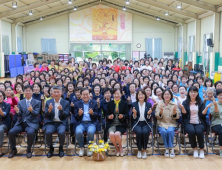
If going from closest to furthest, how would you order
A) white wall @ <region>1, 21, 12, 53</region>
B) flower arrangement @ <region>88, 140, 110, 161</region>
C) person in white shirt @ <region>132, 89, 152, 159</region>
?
1. flower arrangement @ <region>88, 140, 110, 161</region>
2. person in white shirt @ <region>132, 89, 152, 159</region>
3. white wall @ <region>1, 21, 12, 53</region>

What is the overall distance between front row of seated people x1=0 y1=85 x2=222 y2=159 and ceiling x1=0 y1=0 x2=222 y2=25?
8.10m

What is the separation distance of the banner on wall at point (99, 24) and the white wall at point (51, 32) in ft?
1.96

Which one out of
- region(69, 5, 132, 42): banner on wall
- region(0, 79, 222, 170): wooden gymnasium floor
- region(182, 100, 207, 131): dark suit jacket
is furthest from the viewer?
region(69, 5, 132, 42): banner on wall

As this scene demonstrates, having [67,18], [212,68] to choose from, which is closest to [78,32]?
[67,18]

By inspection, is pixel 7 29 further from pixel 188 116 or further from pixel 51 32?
pixel 188 116

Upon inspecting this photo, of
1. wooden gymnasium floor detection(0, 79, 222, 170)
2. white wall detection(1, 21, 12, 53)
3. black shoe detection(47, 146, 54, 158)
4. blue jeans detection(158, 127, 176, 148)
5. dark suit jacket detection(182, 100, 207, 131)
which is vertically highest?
white wall detection(1, 21, 12, 53)

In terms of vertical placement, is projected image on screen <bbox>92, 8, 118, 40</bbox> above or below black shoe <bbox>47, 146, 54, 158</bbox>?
above

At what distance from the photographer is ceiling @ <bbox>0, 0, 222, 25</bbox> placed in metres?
13.3

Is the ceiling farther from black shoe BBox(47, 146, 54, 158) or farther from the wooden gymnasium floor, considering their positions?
black shoe BBox(47, 146, 54, 158)

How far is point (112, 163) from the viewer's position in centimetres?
430

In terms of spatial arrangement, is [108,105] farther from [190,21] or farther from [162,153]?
[190,21]

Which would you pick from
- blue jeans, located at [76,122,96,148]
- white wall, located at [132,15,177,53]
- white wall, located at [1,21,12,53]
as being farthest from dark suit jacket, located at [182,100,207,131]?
white wall, located at [132,15,177,53]

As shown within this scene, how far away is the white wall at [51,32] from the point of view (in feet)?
63.6

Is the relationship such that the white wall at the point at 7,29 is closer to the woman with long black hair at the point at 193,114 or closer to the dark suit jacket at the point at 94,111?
the dark suit jacket at the point at 94,111
